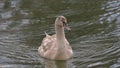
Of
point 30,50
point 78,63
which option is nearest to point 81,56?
point 78,63

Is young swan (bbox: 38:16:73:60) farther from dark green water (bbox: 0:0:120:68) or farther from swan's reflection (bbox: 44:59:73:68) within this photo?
dark green water (bbox: 0:0:120:68)

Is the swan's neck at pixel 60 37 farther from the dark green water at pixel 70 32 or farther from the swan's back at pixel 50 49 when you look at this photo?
the dark green water at pixel 70 32

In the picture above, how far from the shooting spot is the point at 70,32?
1780 centimetres

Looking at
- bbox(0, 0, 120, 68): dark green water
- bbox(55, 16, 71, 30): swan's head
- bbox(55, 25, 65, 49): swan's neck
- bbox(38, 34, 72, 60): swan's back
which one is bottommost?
bbox(0, 0, 120, 68): dark green water

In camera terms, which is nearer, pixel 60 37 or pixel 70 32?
pixel 60 37

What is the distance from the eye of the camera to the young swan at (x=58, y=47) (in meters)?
15.5

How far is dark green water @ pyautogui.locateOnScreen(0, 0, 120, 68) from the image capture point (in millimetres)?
15305

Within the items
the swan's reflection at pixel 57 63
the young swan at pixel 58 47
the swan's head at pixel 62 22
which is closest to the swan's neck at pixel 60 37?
the young swan at pixel 58 47

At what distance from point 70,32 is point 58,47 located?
2164 millimetres

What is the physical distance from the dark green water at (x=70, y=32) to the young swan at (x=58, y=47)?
217 millimetres

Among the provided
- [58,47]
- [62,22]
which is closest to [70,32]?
[58,47]

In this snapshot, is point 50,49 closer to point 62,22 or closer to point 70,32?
point 62,22

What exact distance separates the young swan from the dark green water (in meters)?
0.22

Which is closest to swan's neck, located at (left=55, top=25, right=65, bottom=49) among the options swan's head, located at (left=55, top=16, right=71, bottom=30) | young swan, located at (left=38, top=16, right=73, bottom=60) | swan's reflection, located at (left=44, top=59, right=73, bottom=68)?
young swan, located at (left=38, top=16, right=73, bottom=60)
